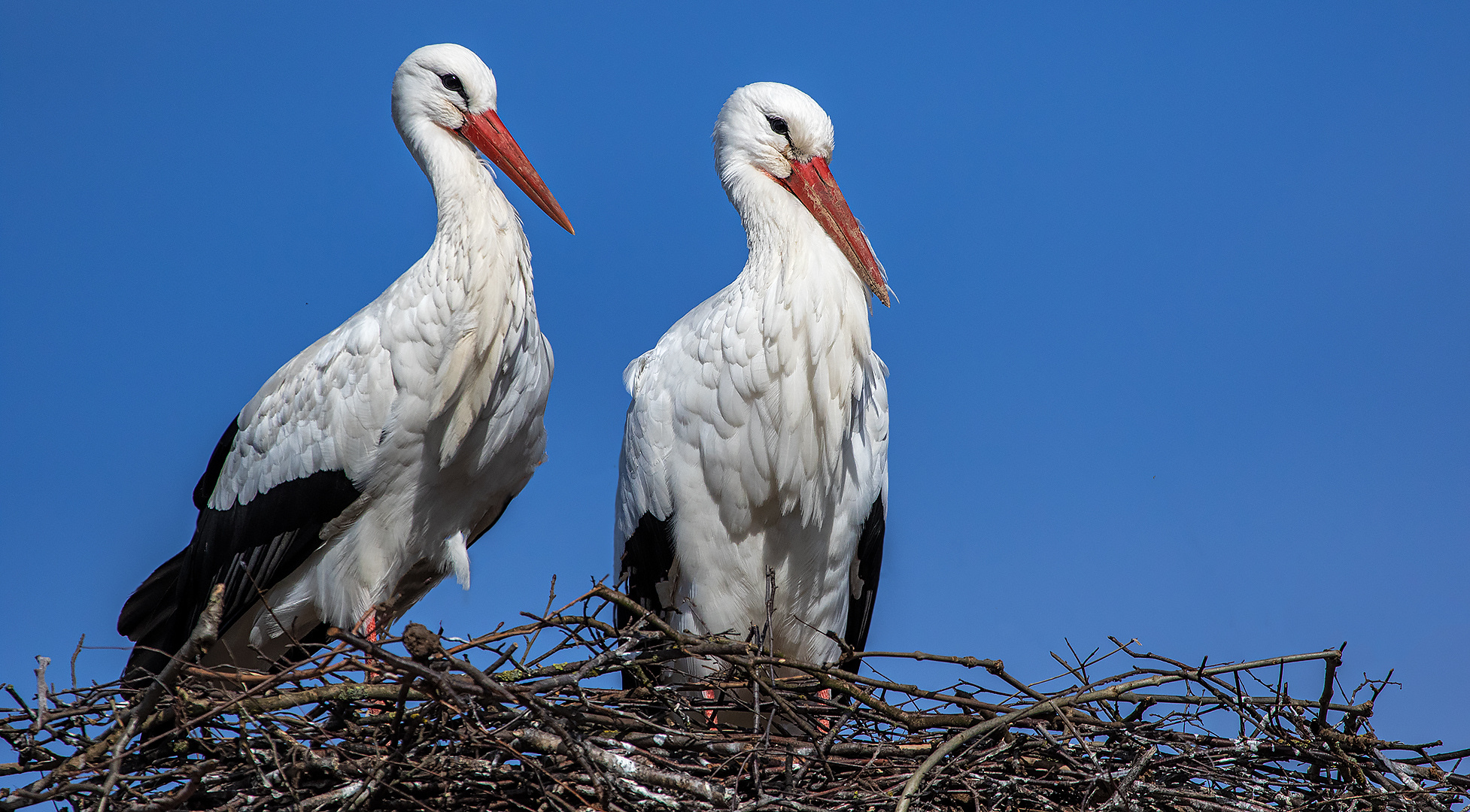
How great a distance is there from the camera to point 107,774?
8.98ft

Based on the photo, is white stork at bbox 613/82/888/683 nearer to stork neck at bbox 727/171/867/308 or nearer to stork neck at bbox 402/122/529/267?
stork neck at bbox 727/171/867/308

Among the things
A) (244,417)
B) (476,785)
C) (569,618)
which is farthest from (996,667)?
(244,417)

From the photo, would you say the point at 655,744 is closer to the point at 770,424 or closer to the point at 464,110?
the point at 770,424

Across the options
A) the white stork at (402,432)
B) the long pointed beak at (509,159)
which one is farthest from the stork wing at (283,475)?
the long pointed beak at (509,159)

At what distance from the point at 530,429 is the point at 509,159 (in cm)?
93

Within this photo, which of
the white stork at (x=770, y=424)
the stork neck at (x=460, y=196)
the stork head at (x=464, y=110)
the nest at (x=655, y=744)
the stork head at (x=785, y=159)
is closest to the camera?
the nest at (x=655, y=744)

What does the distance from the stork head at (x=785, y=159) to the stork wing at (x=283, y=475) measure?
4.18 ft

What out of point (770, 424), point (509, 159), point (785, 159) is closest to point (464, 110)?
point (509, 159)

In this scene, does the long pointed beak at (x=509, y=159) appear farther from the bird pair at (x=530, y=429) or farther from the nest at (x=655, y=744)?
the nest at (x=655, y=744)

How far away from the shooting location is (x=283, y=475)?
4.02 metres

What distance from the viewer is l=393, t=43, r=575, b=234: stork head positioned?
14.2ft

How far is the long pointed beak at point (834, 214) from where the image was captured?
4.02m

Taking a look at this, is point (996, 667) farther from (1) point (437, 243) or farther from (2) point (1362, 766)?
(1) point (437, 243)

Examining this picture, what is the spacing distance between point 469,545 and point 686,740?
1.67 m
